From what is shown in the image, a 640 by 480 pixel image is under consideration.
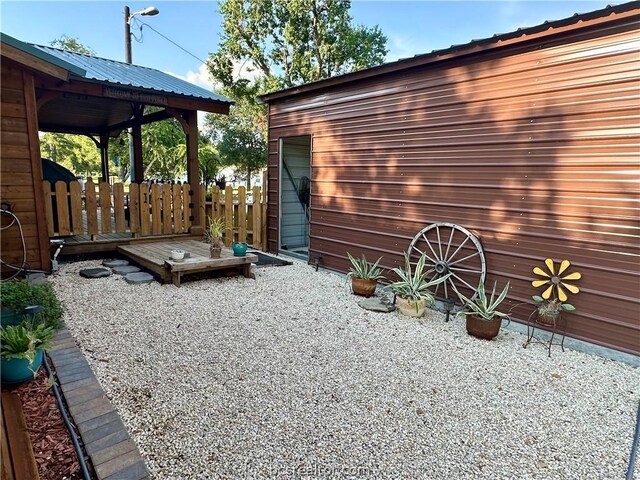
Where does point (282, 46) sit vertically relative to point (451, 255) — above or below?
above

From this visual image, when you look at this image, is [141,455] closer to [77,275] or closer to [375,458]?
[375,458]

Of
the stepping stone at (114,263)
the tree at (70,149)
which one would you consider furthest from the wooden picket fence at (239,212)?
the tree at (70,149)

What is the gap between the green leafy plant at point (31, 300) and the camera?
270 cm

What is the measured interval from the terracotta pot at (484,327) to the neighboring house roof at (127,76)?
5.51m

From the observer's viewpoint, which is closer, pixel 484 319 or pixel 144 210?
pixel 484 319

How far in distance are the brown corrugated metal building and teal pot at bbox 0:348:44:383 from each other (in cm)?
372

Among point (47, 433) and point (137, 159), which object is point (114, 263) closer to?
point (137, 159)

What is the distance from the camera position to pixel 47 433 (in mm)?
1776

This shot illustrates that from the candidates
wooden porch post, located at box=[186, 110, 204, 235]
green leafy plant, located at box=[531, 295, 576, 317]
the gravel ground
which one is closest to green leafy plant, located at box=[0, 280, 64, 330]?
the gravel ground

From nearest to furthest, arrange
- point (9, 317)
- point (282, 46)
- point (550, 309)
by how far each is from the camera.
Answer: point (9, 317), point (550, 309), point (282, 46)

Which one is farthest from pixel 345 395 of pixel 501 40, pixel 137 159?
pixel 137 159

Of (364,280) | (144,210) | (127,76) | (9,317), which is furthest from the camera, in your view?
(144,210)

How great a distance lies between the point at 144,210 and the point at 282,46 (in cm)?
1397

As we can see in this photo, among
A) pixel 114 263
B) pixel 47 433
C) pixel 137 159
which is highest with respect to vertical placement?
pixel 137 159
